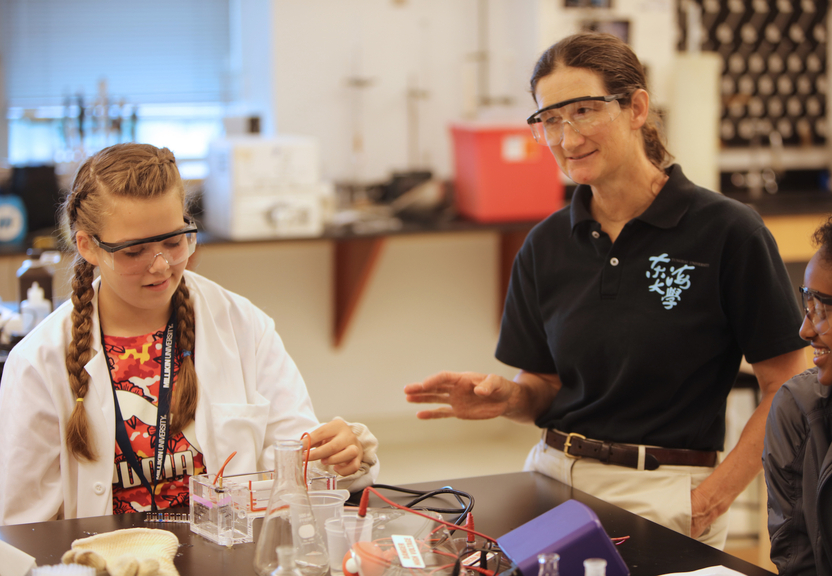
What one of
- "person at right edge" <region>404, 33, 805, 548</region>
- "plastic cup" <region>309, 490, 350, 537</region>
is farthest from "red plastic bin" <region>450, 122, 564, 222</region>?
"plastic cup" <region>309, 490, 350, 537</region>

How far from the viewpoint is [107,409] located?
4.77 ft

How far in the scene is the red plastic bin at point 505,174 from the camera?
142 inches

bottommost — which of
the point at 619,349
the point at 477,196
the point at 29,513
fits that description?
the point at 29,513

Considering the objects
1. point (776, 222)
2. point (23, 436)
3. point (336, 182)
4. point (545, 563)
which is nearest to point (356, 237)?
point (336, 182)

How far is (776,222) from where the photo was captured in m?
3.84

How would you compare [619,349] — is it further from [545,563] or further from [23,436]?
[23,436]

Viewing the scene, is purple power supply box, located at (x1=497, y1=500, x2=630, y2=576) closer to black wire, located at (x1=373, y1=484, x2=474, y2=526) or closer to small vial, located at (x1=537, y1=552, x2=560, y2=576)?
small vial, located at (x1=537, y1=552, x2=560, y2=576)

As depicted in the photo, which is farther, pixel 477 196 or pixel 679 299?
pixel 477 196

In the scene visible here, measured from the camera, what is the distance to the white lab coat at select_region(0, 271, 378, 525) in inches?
55.2

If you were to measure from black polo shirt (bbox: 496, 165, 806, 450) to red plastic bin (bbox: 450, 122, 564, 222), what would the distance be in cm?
196

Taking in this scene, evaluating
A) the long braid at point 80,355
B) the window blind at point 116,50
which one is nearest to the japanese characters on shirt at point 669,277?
the long braid at point 80,355

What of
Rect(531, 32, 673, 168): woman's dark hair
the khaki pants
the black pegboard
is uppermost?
the black pegboard

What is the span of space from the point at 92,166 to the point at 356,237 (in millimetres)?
1985

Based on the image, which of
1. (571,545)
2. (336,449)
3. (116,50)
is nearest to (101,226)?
(336,449)
